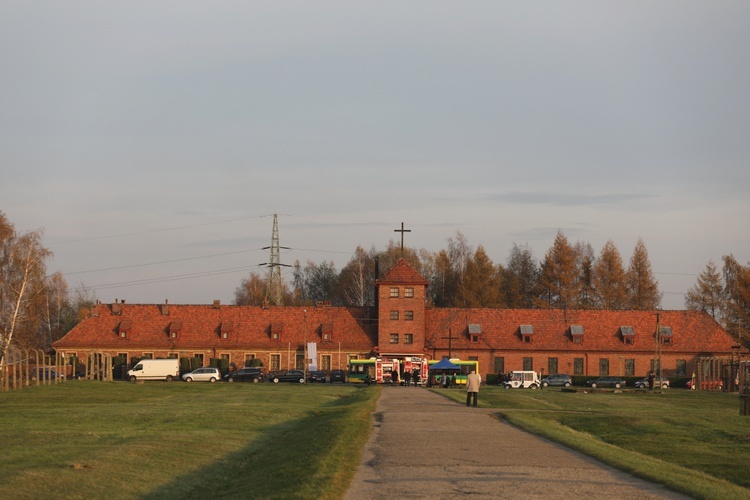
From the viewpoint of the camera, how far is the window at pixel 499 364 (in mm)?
97812

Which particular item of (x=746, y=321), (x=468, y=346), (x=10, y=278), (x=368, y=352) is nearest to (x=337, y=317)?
(x=368, y=352)

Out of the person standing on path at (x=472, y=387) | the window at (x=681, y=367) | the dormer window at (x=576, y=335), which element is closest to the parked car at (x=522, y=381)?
the dormer window at (x=576, y=335)

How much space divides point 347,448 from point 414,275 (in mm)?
78144

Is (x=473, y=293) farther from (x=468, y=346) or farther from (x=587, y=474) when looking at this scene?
(x=587, y=474)

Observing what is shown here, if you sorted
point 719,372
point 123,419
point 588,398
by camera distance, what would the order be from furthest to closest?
point 719,372 < point 588,398 < point 123,419

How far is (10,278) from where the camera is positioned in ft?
238

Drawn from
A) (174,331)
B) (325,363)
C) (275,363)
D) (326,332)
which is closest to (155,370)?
(174,331)

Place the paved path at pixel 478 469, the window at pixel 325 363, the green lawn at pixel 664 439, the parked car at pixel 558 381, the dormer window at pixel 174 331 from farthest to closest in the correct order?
the dormer window at pixel 174 331 → the window at pixel 325 363 → the parked car at pixel 558 381 → the green lawn at pixel 664 439 → the paved path at pixel 478 469

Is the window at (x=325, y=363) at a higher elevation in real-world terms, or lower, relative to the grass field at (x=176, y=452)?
lower

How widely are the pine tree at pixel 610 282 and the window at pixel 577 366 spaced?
25.2 m

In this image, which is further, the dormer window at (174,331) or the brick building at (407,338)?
the dormer window at (174,331)

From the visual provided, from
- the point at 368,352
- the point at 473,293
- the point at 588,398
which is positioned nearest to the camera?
the point at 588,398

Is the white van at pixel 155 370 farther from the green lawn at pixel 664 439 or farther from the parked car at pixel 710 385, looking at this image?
the parked car at pixel 710 385

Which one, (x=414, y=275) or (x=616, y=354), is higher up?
(x=414, y=275)
